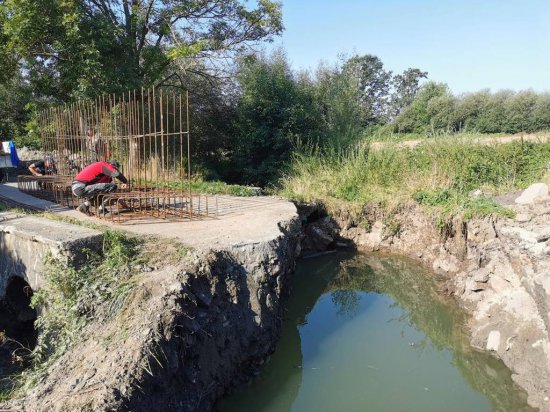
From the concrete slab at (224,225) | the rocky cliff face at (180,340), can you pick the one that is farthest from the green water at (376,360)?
the concrete slab at (224,225)

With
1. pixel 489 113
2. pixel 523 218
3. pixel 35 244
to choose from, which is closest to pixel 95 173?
pixel 35 244

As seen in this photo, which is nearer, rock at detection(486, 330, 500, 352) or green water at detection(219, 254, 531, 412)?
green water at detection(219, 254, 531, 412)

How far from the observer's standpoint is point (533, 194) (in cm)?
796

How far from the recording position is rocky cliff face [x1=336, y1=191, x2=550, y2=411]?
17.3 ft

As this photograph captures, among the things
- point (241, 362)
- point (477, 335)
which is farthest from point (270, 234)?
point (477, 335)

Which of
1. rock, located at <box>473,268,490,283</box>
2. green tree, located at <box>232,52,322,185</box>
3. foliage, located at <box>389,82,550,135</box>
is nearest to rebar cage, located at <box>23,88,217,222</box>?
green tree, located at <box>232,52,322,185</box>

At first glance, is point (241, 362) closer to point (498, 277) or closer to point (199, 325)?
point (199, 325)

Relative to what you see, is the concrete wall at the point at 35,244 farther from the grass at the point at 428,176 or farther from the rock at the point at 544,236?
the rock at the point at 544,236

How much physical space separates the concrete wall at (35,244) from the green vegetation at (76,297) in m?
0.13

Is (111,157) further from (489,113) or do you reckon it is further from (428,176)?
(489,113)

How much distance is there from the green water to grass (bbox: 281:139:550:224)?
6.76ft

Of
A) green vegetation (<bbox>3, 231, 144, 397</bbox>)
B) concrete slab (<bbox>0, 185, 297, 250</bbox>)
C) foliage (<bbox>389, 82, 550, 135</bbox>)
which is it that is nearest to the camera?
green vegetation (<bbox>3, 231, 144, 397</bbox>)

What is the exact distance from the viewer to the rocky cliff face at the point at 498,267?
17.3ft

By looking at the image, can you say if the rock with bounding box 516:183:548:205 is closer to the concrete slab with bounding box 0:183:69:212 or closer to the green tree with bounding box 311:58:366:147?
the green tree with bounding box 311:58:366:147
